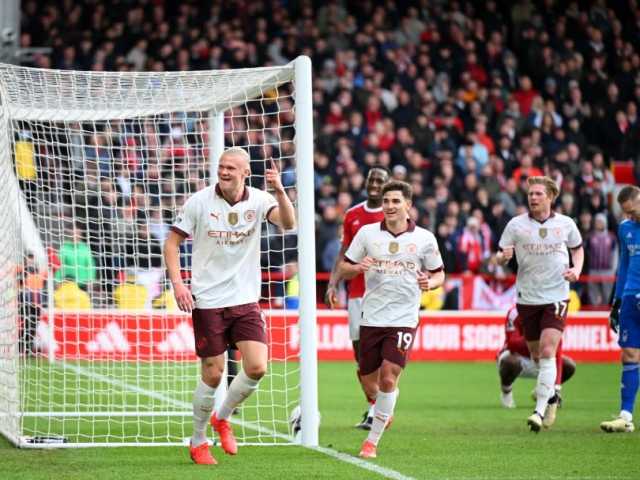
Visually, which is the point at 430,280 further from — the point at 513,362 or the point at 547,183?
the point at 513,362

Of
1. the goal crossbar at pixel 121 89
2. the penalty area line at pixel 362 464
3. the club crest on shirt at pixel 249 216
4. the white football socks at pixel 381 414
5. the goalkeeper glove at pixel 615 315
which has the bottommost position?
the penalty area line at pixel 362 464

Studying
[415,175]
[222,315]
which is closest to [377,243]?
[222,315]

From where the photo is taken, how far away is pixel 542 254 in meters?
10.9

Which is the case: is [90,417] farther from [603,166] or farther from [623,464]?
[603,166]

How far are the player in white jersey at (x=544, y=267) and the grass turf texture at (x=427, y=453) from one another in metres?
0.76

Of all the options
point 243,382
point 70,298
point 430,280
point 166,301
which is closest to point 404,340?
point 430,280

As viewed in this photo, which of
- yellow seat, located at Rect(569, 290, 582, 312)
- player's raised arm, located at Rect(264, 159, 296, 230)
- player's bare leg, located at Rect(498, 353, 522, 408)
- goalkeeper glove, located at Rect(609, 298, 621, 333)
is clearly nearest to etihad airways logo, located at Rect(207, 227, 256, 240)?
player's raised arm, located at Rect(264, 159, 296, 230)

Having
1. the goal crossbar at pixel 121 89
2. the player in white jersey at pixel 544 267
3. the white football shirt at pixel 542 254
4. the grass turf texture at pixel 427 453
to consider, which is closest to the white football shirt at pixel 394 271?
the grass turf texture at pixel 427 453

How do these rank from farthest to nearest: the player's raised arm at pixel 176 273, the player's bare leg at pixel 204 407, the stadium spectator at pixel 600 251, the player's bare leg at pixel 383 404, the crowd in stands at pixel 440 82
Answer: the crowd in stands at pixel 440 82 → the stadium spectator at pixel 600 251 → the player's bare leg at pixel 383 404 → the player's bare leg at pixel 204 407 → the player's raised arm at pixel 176 273

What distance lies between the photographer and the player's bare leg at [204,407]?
27.1 ft

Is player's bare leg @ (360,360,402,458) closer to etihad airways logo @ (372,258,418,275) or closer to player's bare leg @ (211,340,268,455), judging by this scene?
etihad airways logo @ (372,258,418,275)

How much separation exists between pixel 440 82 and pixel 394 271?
1656 centimetres

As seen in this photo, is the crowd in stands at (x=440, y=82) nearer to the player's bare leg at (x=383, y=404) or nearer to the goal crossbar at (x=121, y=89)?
the goal crossbar at (x=121, y=89)

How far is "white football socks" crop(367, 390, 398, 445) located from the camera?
28.2ft
